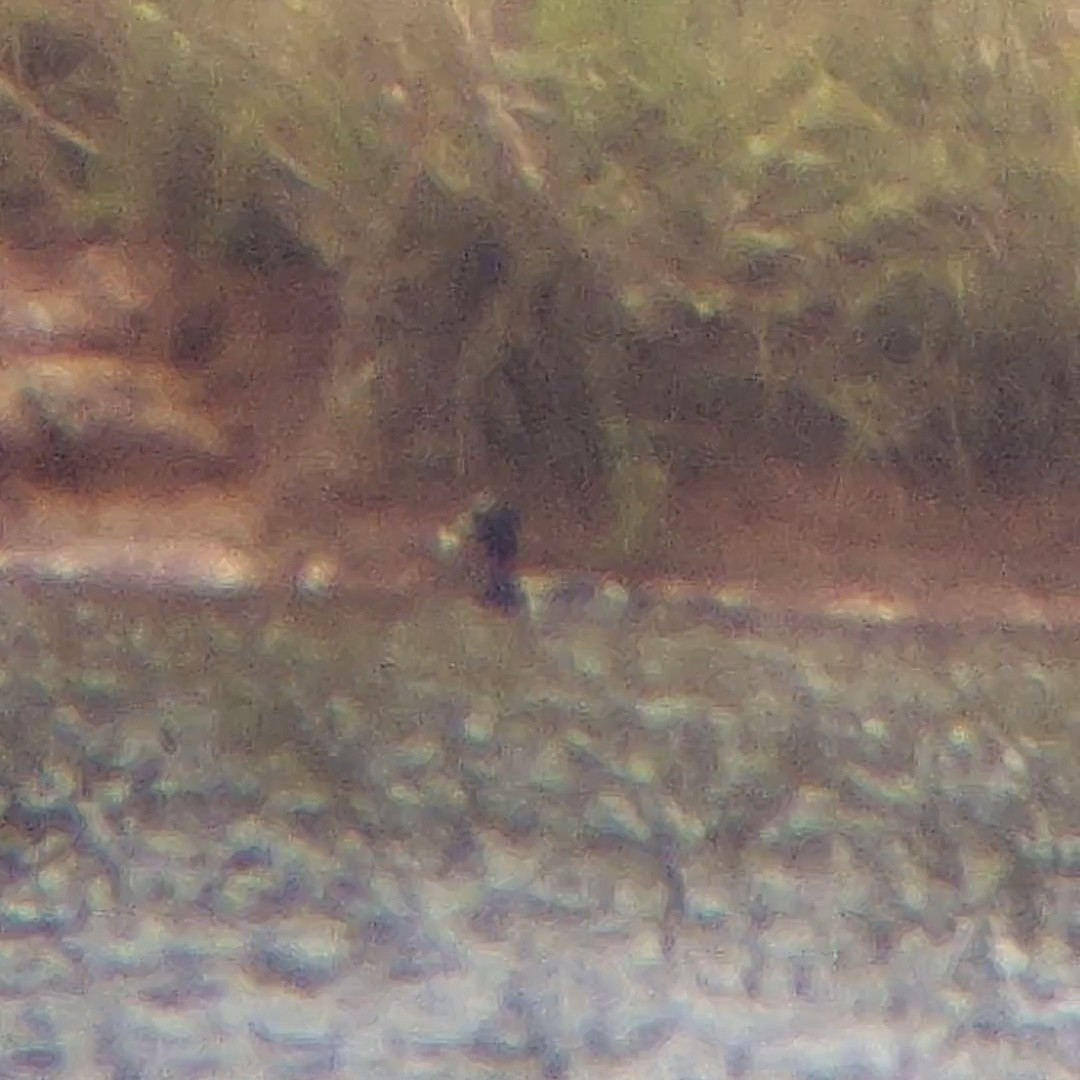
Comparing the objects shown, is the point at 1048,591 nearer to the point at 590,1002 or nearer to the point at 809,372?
the point at 809,372

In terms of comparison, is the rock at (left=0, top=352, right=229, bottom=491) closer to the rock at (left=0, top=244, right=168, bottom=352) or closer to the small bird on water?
the rock at (left=0, top=244, right=168, bottom=352)

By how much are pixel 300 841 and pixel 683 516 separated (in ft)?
4.21

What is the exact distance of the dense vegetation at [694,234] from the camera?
3279mm

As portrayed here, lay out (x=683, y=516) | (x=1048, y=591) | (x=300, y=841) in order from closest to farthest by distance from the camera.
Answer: (x=300, y=841) → (x=1048, y=591) → (x=683, y=516)

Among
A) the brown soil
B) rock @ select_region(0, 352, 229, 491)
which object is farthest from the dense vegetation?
rock @ select_region(0, 352, 229, 491)

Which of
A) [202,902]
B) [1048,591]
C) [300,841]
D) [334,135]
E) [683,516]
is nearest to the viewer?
[202,902]

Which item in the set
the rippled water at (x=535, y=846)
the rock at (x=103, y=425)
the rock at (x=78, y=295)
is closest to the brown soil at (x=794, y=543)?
the rippled water at (x=535, y=846)

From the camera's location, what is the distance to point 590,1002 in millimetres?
1754

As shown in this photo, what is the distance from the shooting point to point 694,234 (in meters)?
3.36

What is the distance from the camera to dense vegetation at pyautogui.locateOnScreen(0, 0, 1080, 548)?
3.28 metres

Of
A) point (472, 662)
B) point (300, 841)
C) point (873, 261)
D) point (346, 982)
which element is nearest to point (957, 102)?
point (873, 261)

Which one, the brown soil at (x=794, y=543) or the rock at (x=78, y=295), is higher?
the rock at (x=78, y=295)

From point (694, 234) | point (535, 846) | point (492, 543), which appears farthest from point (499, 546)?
point (535, 846)

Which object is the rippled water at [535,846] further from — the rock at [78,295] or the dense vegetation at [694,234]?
the rock at [78,295]
